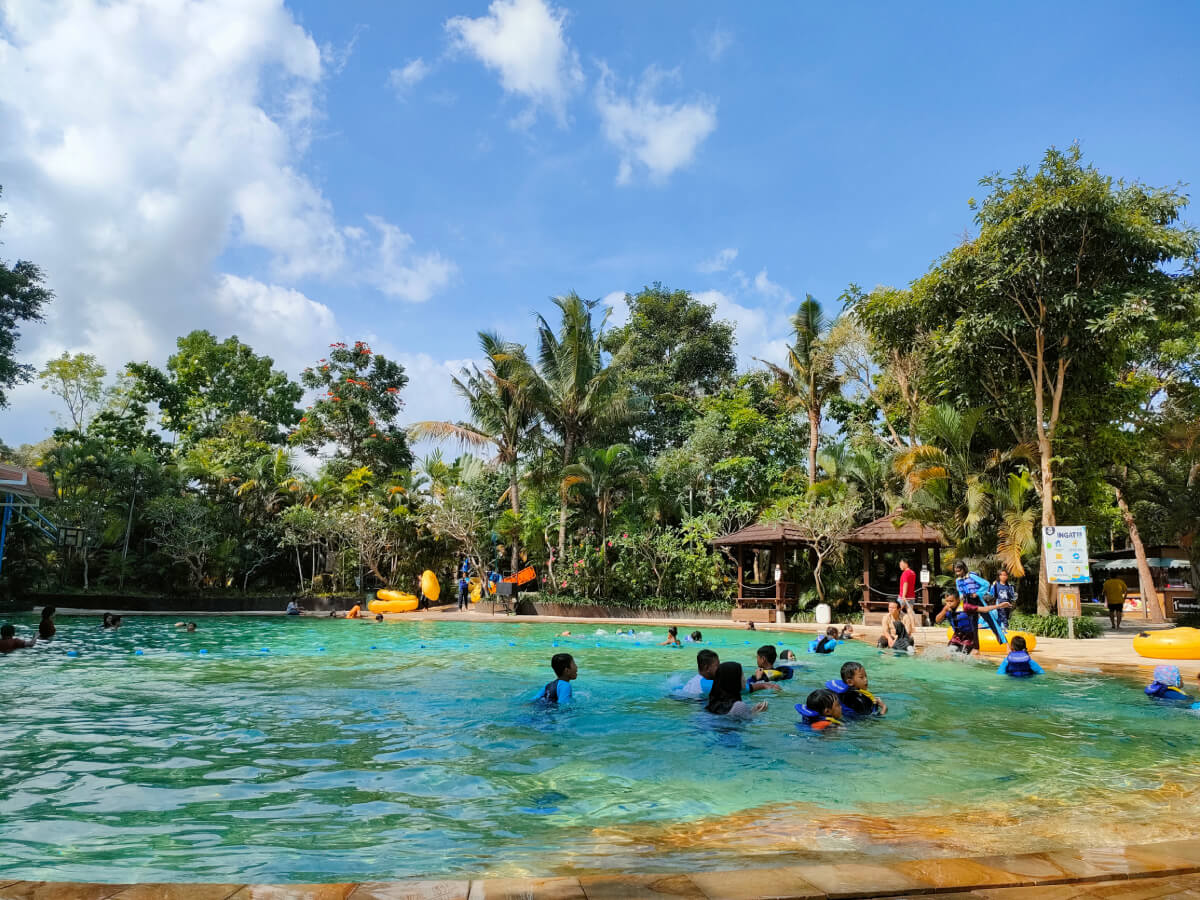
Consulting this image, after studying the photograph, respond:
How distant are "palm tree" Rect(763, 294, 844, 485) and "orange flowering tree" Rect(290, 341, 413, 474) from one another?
17.3 m

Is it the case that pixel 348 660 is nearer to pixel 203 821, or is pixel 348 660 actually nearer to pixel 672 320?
pixel 203 821

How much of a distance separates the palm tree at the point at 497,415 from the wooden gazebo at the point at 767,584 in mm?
7722

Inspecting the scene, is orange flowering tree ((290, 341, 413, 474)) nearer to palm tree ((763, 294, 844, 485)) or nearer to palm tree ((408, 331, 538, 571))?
palm tree ((408, 331, 538, 571))

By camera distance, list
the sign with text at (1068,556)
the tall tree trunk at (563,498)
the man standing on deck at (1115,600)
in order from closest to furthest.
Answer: the sign with text at (1068,556) < the man standing on deck at (1115,600) < the tall tree trunk at (563,498)

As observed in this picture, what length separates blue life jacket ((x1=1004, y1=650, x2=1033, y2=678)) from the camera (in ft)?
37.2

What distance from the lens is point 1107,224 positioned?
1550cm

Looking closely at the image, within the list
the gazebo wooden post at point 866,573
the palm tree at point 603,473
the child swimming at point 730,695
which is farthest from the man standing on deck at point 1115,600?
the child swimming at point 730,695

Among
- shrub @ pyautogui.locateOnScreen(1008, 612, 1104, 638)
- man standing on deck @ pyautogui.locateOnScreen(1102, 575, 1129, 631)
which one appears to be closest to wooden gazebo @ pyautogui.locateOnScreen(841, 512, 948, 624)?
shrub @ pyautogui.locateOnScreen(1008, 612, 1104, 638)

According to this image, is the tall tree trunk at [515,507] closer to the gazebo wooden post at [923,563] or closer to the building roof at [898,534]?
the building roof at [898,534]

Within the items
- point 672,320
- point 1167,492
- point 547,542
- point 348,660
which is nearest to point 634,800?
point 348,660

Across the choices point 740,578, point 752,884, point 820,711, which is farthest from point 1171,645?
point 752,884

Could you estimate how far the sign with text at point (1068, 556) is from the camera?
14.6 metres

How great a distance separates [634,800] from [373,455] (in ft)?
97.9

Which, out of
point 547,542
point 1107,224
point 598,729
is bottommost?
point 598,729
